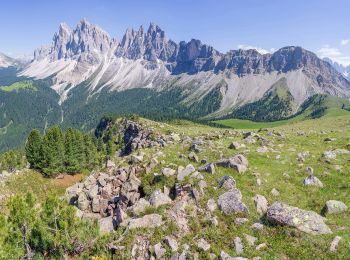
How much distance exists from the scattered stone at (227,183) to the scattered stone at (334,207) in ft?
26.3

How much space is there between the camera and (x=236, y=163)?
116ft

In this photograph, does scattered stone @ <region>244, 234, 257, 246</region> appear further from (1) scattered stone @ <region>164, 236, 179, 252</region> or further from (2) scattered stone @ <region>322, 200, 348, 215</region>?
(2) scattered stone @ <region>322, 200, 348, 215</region>

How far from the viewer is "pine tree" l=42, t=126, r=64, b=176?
8538 centimetres

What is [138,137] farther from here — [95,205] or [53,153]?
[95,205]

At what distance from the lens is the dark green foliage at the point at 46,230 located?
90.7ft

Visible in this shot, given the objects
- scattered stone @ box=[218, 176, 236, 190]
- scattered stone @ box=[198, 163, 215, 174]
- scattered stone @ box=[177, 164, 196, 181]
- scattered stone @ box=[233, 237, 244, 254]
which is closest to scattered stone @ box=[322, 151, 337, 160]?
scattered stone @ box=[218, 176, 236, 190]

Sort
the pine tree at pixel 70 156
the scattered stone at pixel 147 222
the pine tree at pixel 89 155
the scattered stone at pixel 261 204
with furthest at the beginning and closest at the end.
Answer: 1. the pine tree at pixel 89 155
2. the pine tree at pixel 70 156
3. the scattered stone at pixel 261 204
4. the scattered stone at pixel 147 222

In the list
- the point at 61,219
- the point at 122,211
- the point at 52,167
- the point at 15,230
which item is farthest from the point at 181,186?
the point at 52,167

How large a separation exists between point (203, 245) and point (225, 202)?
536 cm

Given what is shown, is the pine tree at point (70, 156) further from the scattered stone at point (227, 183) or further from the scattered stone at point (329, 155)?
the scattered stone at point (329, 155)

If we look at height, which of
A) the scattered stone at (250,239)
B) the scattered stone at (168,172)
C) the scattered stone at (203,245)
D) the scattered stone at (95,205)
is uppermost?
the scattered stone at (168,172)

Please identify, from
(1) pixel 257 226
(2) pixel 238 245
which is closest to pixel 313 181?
(1) pixel 257 226

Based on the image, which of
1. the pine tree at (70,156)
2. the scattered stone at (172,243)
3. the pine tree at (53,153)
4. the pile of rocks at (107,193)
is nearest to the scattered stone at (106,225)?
the pile of rocks at (107,193)

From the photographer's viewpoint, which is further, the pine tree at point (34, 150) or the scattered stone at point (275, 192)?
the pine tree at point (34, 150)
